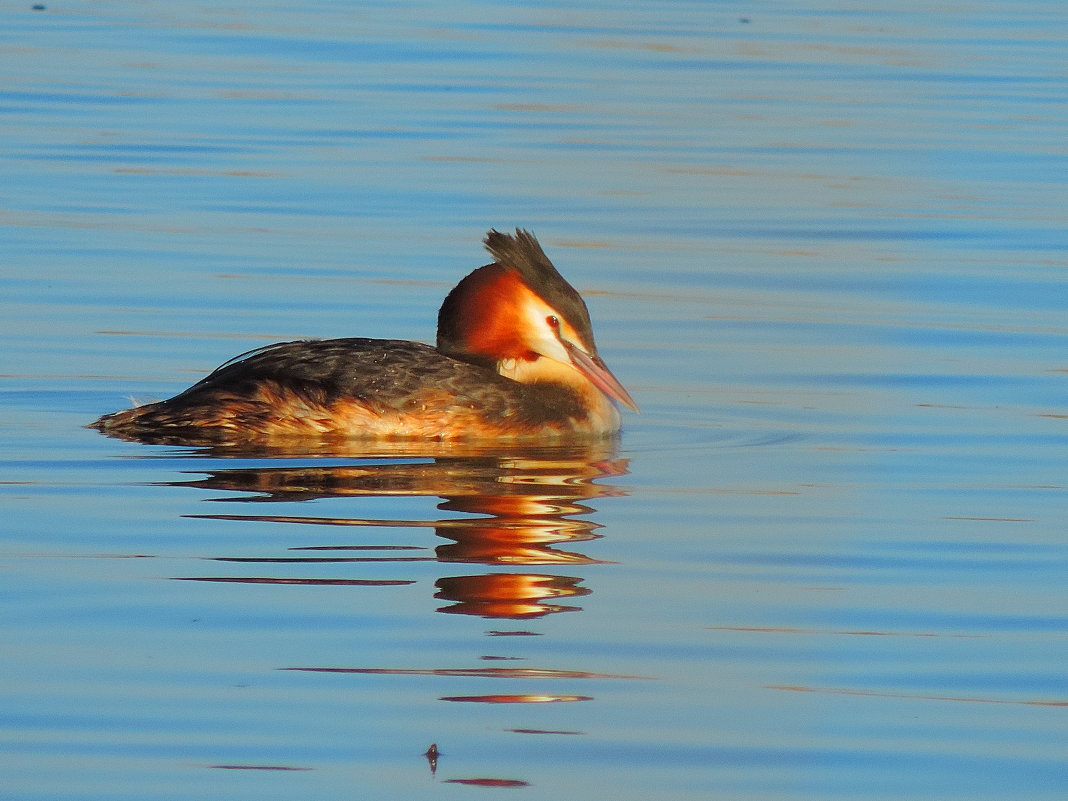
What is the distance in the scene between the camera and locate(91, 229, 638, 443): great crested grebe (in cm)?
840

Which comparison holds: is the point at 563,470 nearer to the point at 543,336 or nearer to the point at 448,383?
the point at 448,383

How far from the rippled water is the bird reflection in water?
0.07 feet

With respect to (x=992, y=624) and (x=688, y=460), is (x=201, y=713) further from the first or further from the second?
(x=688, y=460)

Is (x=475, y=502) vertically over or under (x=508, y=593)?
over

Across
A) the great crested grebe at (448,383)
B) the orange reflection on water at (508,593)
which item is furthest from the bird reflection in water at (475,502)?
the great crested grebe at (448,383)

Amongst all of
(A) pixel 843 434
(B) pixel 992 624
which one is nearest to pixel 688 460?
(A) pixel 843 434

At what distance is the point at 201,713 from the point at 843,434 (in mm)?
4073

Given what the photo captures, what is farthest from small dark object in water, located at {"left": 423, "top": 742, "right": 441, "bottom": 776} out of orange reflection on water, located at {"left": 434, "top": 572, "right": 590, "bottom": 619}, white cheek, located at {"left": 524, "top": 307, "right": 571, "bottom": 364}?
white cheek, located at {"left": 524, "top": 307, "right": 571, "bottom": 364}

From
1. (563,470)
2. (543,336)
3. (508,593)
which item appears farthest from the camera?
(543,336)

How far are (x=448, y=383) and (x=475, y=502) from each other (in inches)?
52.0

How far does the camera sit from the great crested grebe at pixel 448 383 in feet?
27.6

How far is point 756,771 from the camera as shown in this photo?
15.6 ft

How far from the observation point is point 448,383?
855 centimetres

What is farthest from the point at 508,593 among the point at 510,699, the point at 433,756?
the point at 433,756
